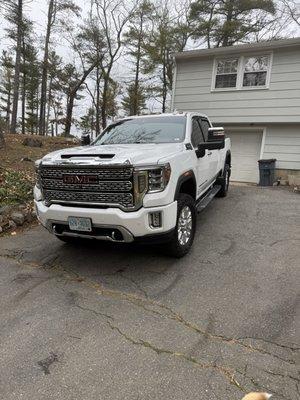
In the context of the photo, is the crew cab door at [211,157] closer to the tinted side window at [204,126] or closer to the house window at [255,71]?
the tinted side window at [204,126]

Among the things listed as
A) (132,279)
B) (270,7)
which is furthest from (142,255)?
(270,7)

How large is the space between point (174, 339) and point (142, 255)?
1953 mm

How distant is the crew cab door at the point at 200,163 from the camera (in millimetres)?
5504

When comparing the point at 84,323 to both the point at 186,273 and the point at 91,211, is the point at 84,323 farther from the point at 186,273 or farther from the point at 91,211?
the point at 186,273

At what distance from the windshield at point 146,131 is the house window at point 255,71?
8152 millimetres

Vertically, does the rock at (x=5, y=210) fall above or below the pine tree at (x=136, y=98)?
below

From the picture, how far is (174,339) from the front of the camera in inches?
123

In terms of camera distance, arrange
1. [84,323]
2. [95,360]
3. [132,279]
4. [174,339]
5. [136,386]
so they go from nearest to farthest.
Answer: [136,386], [95,360], [174,339], [84,323], [132,279]

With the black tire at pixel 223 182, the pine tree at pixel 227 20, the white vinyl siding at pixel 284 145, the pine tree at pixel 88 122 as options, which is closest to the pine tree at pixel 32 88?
the pine tree at pixel 88 122

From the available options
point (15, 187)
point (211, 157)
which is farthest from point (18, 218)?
point (211, 157)

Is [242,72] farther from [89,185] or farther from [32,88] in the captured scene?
[32,88]

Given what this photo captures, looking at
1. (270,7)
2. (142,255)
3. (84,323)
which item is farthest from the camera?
(270,7)

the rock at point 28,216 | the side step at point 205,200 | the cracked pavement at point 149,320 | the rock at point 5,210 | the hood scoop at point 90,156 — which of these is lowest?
the cracked pavement at point 149,320

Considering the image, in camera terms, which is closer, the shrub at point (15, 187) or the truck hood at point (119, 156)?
the truck hood at point (119, 156)
